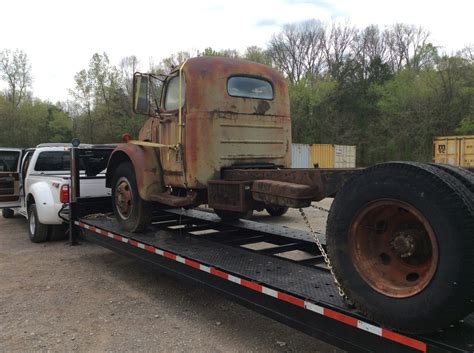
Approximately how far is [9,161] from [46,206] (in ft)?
12.0

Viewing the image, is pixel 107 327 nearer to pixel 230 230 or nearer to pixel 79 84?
pixel 230 230

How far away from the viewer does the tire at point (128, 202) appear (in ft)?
18.6

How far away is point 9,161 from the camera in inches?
→ 406

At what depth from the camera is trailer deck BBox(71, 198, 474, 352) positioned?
2.51 m

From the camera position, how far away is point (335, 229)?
2738 mm

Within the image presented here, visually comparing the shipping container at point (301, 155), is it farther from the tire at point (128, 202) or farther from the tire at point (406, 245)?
the tire at point (406, 245)

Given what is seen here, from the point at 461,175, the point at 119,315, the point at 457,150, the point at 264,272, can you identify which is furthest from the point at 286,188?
the point at 457,150

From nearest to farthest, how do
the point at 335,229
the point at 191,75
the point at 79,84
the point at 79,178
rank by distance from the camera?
1. the point at 335,229
2. the point at 191,75
3. the point at 79,178
4. the point at 79,84

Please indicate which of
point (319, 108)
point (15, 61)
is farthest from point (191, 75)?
point (15, 61)

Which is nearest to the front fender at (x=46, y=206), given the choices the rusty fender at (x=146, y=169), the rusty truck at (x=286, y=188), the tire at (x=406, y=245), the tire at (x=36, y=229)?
the tire at (x=36, y=229)

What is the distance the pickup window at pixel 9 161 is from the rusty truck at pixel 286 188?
5.15m

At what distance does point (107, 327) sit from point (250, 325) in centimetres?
135

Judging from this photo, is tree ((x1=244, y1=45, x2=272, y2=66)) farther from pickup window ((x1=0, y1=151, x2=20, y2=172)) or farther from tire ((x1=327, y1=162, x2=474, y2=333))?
tire ((x1=327, y1=162, x2=474, y2=333))

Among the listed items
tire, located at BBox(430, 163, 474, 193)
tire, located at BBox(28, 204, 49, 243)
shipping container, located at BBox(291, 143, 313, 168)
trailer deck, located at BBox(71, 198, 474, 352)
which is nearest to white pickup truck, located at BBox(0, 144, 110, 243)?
tire, located at BBox(28, 204, 49, 243)
